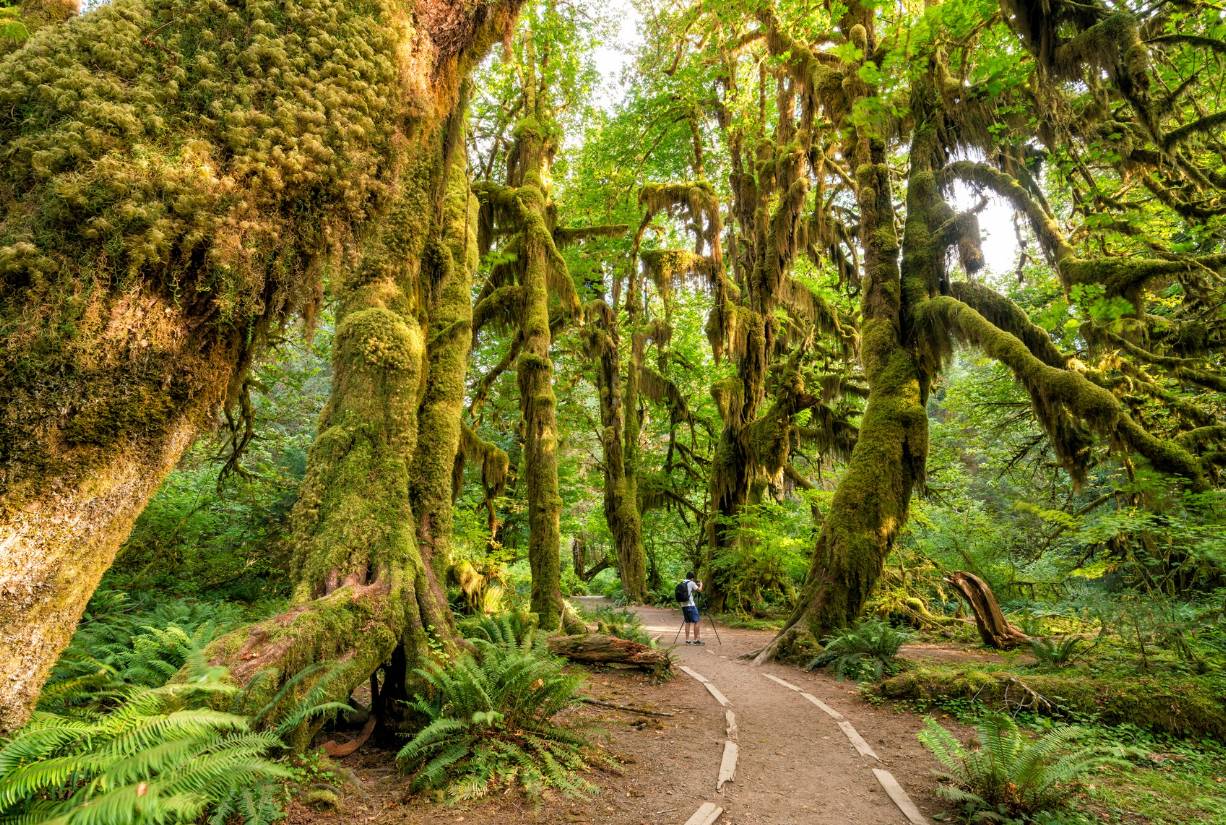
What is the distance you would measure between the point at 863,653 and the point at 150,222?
10.1m

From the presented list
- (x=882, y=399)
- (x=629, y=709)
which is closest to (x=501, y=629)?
(x=629, y=709)

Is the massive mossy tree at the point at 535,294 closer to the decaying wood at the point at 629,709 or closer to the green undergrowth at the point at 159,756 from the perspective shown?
the decaying wood at the point at 629,709

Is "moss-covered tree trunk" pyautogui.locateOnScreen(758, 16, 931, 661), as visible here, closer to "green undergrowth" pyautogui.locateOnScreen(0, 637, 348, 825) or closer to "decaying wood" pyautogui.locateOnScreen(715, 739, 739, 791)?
"decaying wood" pyautogui.locateOnScreen(715, 739, 739, 791)

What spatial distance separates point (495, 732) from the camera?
5051mm

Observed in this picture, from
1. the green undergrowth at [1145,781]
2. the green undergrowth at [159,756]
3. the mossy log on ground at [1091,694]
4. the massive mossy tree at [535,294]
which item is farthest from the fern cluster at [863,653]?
the green undergrowth at [159,756]

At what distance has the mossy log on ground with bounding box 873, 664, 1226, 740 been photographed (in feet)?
20.0

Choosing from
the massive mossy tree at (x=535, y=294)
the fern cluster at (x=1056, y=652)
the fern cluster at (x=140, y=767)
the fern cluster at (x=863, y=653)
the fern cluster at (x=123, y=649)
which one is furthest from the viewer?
the massive mossy tree at (x=535, y=294)

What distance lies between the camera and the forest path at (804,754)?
15.5 ft

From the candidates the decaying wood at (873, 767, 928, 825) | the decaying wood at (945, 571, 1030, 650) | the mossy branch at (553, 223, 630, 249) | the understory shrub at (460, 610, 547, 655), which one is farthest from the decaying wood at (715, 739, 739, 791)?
the mossy branch at (553, 223, 630, 249)

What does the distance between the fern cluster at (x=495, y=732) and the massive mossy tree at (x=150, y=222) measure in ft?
10.8

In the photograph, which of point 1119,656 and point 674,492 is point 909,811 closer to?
point 1119,656

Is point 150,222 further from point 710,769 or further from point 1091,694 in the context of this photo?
point 1091,694

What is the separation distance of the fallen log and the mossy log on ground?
10.6ft

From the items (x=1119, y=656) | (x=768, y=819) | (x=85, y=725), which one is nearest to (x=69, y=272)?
(x=85, y=725)
